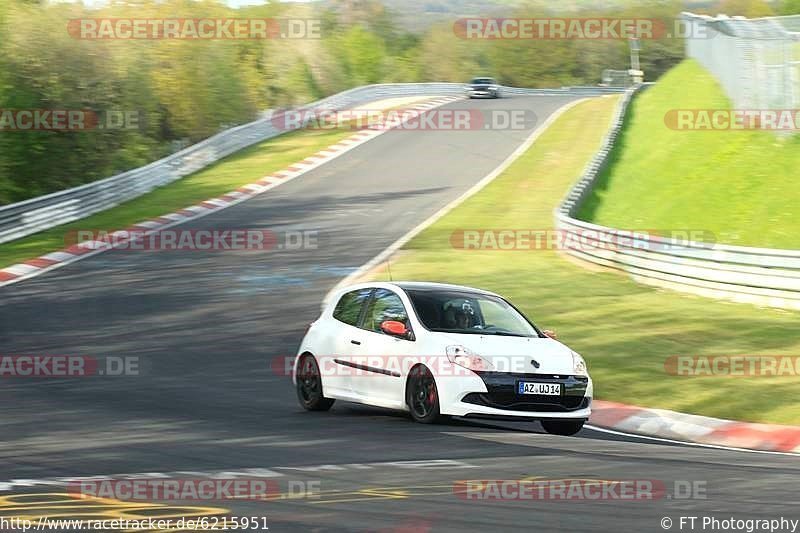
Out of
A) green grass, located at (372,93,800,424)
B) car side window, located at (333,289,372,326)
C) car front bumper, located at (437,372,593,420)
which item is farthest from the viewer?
green grass, located at (372,93,800,424)

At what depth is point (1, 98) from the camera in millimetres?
36438

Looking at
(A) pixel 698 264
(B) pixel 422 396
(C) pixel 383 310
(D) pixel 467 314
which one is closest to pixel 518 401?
(B) pixel 422 396

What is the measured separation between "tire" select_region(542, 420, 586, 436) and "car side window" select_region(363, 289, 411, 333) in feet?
5.60

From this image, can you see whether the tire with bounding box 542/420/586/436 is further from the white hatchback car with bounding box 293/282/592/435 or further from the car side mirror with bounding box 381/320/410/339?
the car side mirror with bounding box 381/320/410/339

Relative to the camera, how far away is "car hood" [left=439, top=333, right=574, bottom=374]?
12.1 meters

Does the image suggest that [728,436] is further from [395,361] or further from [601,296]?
[601,296]

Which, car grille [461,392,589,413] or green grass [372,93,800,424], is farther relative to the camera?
green grass [372,93,800,424]

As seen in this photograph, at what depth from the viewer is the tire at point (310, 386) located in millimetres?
13742

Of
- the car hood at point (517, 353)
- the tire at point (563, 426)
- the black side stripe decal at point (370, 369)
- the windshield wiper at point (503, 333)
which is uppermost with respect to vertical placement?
the windshield wiper at point (503, 333)

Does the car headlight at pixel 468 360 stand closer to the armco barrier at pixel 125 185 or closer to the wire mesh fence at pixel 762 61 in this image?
the wire mesh fence at pixel 762 61

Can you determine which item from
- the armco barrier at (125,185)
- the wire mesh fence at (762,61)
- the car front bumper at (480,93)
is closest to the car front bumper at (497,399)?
the wire mesh fence at (762,61)

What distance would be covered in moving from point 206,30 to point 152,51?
420cm

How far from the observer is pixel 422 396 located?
12.3 m

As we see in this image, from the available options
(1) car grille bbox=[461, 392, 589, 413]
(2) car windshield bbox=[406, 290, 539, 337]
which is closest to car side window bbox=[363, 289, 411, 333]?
(2) car windshield bbox=[406, 290, 539, 337]
